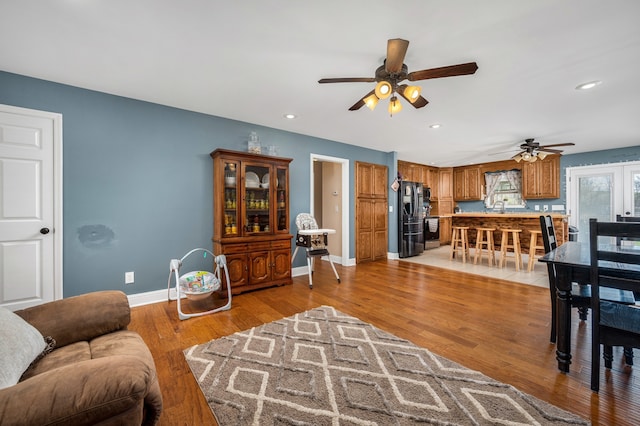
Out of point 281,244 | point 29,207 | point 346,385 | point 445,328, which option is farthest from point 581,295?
point 29,207

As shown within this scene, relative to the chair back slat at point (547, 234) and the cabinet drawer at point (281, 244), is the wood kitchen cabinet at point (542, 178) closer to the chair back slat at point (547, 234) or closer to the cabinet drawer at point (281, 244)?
the chair back slat at point (547, 234)

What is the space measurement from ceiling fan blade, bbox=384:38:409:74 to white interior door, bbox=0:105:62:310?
3.33 metres

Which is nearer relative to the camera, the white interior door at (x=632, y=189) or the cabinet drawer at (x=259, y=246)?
the cabinet drawer at (x=259, y=246)

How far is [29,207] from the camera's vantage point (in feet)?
8.39

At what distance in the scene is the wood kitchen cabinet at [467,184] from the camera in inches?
301

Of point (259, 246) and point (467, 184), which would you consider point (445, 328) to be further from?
point (467, 184)

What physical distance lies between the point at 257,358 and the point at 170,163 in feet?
8.59

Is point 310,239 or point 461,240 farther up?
point 310,239

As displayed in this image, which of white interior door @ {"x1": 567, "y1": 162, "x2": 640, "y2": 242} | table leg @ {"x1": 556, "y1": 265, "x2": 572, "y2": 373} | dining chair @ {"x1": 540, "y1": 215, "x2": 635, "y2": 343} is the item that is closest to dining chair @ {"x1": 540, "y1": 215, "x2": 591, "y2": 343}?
dining chair @ {"x1": 540, "y1": 215, "x2": 635, "y2": 343}

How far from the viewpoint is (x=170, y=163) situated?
130 inches

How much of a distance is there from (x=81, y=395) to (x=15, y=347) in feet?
1.80

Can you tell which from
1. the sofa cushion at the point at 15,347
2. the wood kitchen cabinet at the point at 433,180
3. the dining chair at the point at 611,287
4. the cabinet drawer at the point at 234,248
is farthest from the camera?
the wood kitchen cabinet at the point at 433,180

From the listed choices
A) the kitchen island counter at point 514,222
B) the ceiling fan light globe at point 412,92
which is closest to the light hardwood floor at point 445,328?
the kitchen island counter at point 514,222

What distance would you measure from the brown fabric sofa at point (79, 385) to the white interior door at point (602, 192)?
8.38 meters
